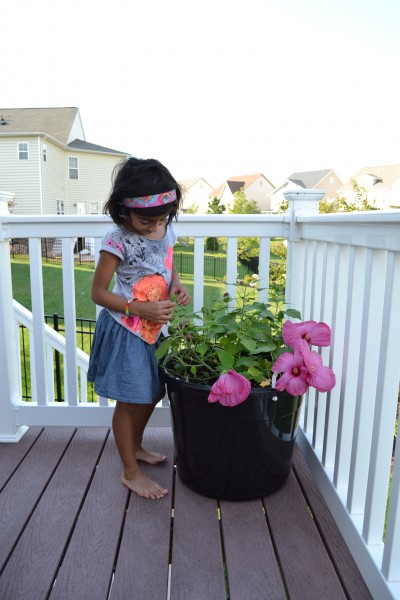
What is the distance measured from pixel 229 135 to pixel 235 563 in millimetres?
33711

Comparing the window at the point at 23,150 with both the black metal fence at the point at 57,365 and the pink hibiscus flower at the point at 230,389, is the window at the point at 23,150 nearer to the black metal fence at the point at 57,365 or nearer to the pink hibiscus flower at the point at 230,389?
the black metal fence at the point at 57,365

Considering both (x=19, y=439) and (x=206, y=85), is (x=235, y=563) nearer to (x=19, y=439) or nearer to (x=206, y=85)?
(x=19, y=439)

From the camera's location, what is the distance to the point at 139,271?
160cm

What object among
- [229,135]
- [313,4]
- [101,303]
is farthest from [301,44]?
[101,303]

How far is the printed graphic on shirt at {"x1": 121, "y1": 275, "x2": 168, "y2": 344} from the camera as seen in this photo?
5.25 feet

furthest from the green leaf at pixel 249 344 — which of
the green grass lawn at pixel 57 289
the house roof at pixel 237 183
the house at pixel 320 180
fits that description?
the house roof at pixel 237 183

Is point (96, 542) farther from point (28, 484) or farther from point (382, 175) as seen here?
point (382, 175)

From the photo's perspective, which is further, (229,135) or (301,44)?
(229,135)

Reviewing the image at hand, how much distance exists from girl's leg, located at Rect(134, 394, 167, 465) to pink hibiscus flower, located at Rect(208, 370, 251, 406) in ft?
1.56

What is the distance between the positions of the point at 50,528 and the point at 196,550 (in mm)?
450

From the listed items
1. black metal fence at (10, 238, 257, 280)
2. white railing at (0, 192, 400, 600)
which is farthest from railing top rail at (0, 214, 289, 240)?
black metal fence at (10, 238, 257, 280)

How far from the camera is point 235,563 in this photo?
125cm

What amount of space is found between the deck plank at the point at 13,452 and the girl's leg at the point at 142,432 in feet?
1.52

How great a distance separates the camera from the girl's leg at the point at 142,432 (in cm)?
173
